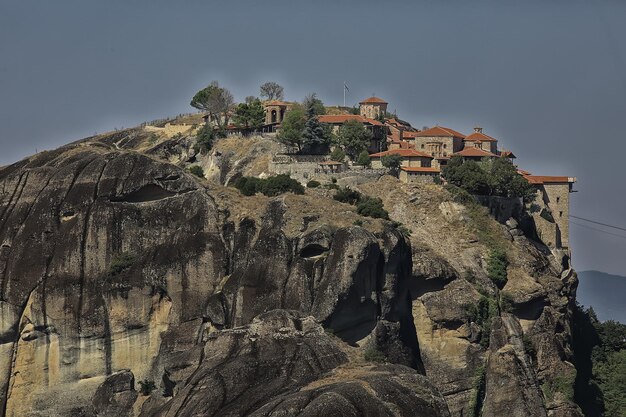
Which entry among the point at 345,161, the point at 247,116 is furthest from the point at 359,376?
the point at 247,116

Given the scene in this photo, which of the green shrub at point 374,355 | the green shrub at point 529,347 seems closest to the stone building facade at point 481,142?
the green shrub at point 529,347

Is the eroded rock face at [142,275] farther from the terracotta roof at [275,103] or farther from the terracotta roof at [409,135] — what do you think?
the terracotta roof at [275,103]

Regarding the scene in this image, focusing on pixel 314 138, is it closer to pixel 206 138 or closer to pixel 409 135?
pixel 206 138

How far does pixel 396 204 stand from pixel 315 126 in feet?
39.6

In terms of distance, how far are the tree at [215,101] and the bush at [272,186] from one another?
85.1ft

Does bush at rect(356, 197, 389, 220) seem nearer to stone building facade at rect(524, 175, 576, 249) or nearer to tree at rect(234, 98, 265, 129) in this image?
stone building facade at rect(524, 175, 576, 249)

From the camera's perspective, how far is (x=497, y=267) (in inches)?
4887

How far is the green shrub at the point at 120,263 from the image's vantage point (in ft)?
391

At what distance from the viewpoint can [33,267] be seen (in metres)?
120

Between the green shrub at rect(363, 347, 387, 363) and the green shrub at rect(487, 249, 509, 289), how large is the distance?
14128mm

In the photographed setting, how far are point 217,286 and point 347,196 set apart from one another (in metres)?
12.0

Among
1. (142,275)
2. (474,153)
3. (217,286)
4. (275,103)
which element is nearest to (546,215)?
(474,153)

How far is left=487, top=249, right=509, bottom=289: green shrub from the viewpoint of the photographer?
4867 inches

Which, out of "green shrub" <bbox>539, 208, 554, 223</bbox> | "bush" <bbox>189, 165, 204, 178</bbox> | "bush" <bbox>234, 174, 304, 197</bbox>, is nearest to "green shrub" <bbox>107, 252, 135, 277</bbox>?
"bush" <bbox>234, 174, 304, 197</bbox>
